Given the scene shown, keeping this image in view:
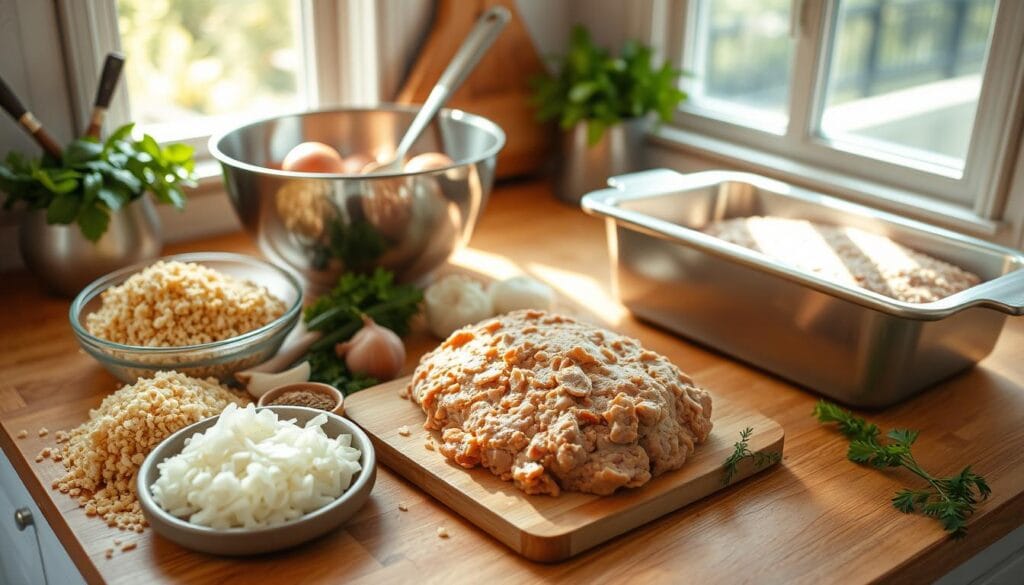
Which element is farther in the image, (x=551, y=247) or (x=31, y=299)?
(x=551, y=247)

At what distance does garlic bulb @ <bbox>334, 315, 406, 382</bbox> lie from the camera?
1.19 m

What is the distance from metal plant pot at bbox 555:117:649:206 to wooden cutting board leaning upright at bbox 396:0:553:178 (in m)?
0.10

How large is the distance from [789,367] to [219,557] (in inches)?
28.2

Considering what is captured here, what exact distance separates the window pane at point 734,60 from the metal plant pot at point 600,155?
0.16 metres

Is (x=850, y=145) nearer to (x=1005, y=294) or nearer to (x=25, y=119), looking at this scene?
(x=1005, y=294)

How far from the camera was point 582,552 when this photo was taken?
0.90 m

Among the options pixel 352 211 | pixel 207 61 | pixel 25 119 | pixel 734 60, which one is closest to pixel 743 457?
pixel 352 211

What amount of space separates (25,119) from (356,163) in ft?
1.54

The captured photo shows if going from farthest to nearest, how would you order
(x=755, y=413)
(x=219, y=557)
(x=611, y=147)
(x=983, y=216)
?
(x=611, y=147)
(x=983, y=216)
(x=755, y=413)
(x=219, y=557)

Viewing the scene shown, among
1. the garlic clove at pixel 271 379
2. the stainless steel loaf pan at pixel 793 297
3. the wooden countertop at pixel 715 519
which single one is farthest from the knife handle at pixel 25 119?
the stainless steel loaf pan at pixel 793 297

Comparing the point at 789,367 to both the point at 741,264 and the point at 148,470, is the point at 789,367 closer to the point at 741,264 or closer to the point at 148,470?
the point at 741,264

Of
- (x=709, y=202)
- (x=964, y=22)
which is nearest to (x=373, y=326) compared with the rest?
(x=709, y=202)

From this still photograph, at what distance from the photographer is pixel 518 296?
4.43ft

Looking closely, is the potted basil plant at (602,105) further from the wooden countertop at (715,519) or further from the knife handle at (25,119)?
the knife handle at (25,119)
